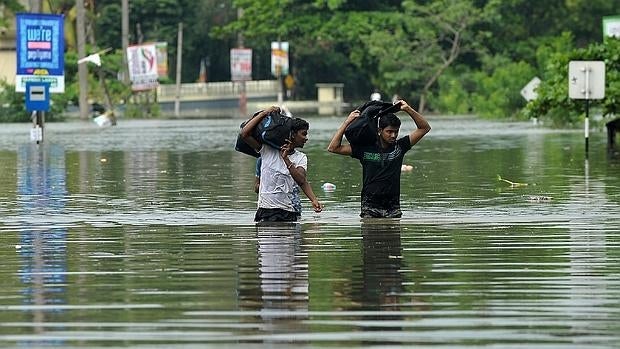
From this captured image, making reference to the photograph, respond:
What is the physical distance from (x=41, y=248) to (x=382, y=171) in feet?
12.1

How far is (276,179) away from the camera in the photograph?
17859mm

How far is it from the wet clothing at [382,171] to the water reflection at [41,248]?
10.3ft

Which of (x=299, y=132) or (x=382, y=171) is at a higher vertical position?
(x=299, y=132)

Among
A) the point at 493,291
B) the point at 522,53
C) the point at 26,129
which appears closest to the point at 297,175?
the point at 493,291

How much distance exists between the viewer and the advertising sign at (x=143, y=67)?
77188mm

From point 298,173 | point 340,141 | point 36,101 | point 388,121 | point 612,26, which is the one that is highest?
point 612,26

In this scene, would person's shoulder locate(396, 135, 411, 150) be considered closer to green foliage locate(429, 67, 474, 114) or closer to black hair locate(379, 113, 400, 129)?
black hair locate(379, 113, 400, 129)

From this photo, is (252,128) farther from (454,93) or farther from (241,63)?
(241,63)

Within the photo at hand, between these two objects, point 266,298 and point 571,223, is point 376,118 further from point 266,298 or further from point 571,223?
point 266,298

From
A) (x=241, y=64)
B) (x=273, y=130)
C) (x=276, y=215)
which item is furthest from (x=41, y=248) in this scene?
(x=241, y=64)

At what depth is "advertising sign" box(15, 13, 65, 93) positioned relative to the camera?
46.2 meters

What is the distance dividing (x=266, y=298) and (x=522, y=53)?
74432mm

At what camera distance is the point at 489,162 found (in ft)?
110

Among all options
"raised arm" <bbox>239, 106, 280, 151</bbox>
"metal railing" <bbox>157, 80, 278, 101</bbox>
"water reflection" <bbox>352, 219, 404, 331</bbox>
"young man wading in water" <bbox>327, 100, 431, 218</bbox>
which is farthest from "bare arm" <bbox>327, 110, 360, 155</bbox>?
"metal railing" <bbox>157, 80, 278, 101</bbox>
